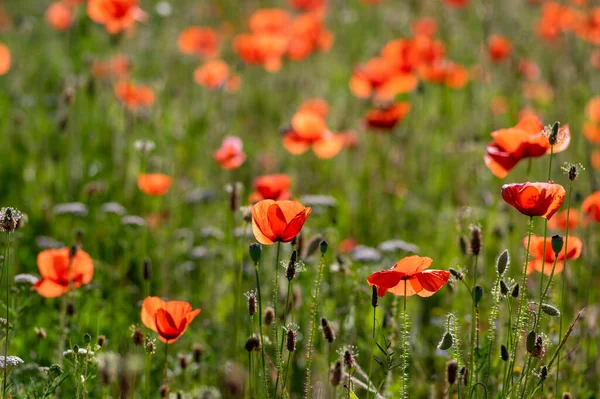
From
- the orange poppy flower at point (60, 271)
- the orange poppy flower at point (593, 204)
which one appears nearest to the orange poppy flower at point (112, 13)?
the orange poppy flower at point (60, 271)

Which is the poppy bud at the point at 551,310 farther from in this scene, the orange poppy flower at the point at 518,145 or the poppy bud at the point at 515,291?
the orange poppy flower at the point at 518,145

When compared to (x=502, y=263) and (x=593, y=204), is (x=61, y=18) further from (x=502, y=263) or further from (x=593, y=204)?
(x=502, y=263)

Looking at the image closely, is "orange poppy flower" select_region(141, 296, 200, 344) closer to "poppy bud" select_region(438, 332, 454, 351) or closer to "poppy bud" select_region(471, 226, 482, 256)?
"poppy bud" select_region(438, 332, 454, 351)

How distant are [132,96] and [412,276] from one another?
300cm

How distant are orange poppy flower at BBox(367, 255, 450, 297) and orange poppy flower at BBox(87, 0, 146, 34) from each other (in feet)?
8.61

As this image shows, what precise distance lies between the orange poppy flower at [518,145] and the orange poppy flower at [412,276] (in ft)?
1.78

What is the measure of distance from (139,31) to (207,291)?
4.08 meters

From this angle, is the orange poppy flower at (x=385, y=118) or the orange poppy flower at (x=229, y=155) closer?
the orange poppy flower at (x=229, y=155)

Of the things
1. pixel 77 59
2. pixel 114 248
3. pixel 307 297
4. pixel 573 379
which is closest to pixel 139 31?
pixel 77 59

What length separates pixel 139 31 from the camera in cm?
730

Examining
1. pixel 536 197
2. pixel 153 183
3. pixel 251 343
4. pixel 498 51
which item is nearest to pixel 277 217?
pixel 251 343

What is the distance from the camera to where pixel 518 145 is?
248 cm

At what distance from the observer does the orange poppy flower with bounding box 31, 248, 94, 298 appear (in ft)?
8.80

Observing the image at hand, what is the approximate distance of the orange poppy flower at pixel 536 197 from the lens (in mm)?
2078
